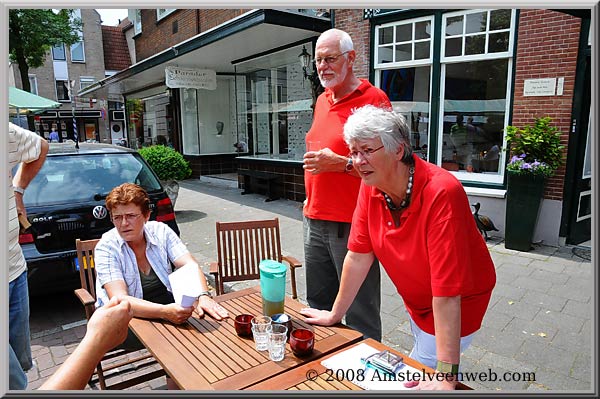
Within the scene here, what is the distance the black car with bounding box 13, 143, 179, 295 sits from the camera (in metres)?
3.32

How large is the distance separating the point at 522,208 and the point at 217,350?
4.68 meters

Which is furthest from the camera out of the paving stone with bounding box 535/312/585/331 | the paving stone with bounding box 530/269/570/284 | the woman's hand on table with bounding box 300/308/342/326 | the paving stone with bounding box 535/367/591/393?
the paving stone with bounding box 530/269/570/284

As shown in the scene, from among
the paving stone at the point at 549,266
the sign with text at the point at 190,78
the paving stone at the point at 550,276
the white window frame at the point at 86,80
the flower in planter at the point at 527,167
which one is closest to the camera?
the paving stone at the point at 550,276

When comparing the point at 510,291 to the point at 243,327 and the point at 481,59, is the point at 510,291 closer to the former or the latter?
the point at 243,327

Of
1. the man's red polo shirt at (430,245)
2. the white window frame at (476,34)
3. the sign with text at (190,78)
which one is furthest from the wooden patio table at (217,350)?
the sign with text at (190,78)

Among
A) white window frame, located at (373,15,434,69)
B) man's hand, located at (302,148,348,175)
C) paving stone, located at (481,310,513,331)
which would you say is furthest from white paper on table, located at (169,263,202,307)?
white window frame, located at (373,15,434,69)

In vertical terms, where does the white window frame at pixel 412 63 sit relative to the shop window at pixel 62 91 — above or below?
below

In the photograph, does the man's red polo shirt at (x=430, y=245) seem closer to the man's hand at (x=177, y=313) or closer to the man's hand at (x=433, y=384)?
the man's hand at (x=433, y=384)

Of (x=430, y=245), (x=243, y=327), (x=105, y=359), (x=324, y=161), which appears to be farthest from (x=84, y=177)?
(x=430, y=245)

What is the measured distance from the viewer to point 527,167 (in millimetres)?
4914

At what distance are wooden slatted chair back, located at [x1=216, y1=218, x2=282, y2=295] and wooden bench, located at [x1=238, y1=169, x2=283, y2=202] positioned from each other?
532 centimetres

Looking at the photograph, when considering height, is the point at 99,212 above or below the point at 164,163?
below

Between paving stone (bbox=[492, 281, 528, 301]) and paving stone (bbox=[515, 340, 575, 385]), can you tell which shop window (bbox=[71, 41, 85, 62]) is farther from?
paving stone (bbox=[515, 340, 575, 385])

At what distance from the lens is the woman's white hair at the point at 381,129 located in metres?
1.47
